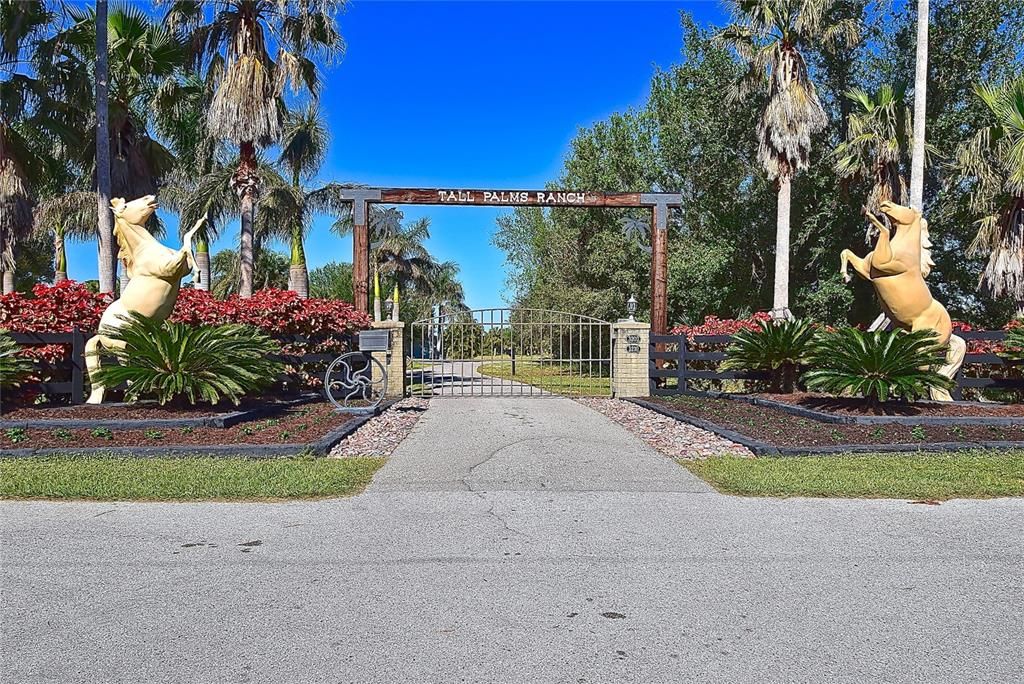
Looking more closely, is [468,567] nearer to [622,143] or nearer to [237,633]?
[237,633]

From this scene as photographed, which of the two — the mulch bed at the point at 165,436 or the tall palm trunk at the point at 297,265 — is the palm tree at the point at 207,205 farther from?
the mulch bed at the point at 165,436

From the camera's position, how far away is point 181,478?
7051mm

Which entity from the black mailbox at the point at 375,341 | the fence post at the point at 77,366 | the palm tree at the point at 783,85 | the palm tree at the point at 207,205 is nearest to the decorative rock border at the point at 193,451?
the fence post at the point at 77,366

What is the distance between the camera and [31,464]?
764 centimetres

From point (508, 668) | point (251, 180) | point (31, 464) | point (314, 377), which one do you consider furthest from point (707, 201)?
point (508, 668)

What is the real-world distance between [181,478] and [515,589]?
13.7 feet

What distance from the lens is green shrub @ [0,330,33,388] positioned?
398 inches

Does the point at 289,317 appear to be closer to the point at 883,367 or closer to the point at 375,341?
the point at 375,341

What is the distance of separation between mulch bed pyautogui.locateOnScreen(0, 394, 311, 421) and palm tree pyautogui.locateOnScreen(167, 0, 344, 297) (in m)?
11.2

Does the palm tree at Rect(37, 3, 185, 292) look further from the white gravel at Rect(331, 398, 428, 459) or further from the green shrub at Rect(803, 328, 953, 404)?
the green shrub at Rect(803, 328, 953, 404)

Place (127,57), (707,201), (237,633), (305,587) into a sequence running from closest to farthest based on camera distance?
(237,633) → (305,587) → (127,57) → (707,201)

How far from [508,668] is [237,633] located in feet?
4.49

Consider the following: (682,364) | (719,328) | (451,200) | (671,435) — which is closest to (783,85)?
(719,328)

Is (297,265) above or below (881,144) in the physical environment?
below
